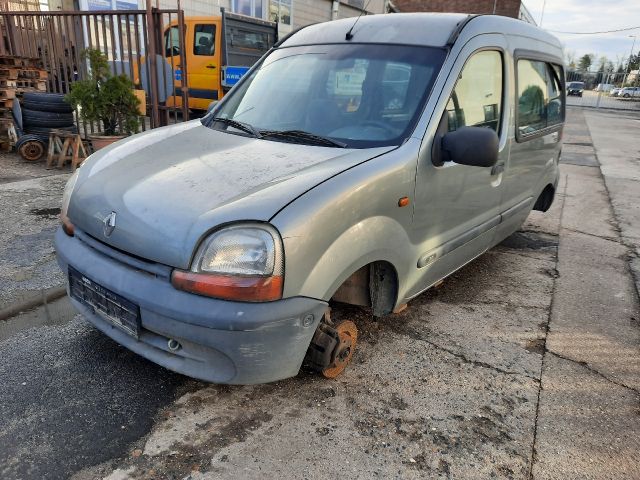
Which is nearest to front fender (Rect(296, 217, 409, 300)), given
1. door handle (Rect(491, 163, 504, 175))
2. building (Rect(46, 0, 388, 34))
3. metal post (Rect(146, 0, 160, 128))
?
door handle (Rect(491, 163, 504, 175))

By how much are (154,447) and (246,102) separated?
216 centimetres

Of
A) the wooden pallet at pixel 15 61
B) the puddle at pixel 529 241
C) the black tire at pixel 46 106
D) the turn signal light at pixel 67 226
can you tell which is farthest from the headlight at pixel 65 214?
the wooden pallet at pixel 15 61

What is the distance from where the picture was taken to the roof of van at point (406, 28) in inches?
116

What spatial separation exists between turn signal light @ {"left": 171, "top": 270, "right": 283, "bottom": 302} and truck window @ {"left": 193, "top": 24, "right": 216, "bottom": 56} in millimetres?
9981

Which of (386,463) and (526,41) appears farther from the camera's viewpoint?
(526,41)

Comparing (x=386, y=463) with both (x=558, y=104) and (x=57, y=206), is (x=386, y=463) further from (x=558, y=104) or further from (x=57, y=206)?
(x=57, y=206)

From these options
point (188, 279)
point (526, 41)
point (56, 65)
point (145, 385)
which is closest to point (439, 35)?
point (526, 41)

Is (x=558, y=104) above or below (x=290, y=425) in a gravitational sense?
above

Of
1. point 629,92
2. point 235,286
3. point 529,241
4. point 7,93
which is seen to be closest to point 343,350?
point 235,286

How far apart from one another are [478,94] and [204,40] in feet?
30.2

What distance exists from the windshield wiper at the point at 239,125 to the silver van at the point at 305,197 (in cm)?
2

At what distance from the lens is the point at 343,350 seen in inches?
99.7

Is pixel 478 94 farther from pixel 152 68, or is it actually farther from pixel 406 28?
pixel 152 68

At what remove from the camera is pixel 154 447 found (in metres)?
2.07
